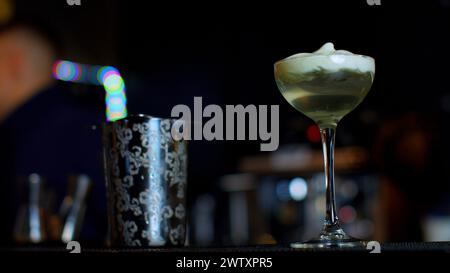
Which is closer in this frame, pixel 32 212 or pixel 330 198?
pixel 330 198

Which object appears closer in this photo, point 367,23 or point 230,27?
point 367,23

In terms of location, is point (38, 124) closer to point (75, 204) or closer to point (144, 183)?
point (75, 204)

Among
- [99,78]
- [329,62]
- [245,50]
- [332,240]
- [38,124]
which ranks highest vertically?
[245,50]

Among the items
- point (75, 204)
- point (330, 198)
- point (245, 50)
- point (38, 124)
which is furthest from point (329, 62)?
point (245, 50)

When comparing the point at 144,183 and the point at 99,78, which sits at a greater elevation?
the point at 99,78

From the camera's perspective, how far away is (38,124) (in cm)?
377

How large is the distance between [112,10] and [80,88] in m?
0.75

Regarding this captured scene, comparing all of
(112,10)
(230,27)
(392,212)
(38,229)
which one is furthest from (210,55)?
(38,229)

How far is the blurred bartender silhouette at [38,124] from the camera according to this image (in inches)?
132

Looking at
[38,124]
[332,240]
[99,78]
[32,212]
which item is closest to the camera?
[332,240]

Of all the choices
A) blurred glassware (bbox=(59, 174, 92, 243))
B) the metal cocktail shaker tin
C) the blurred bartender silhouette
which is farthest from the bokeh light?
the metal cocktail shaker tin

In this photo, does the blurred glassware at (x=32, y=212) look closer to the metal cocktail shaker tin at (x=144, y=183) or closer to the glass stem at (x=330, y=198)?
the metal cocktail shaker tin at (x=144, y=183)

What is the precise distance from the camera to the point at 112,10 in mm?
4668

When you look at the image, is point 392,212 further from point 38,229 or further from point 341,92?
point 341,92
